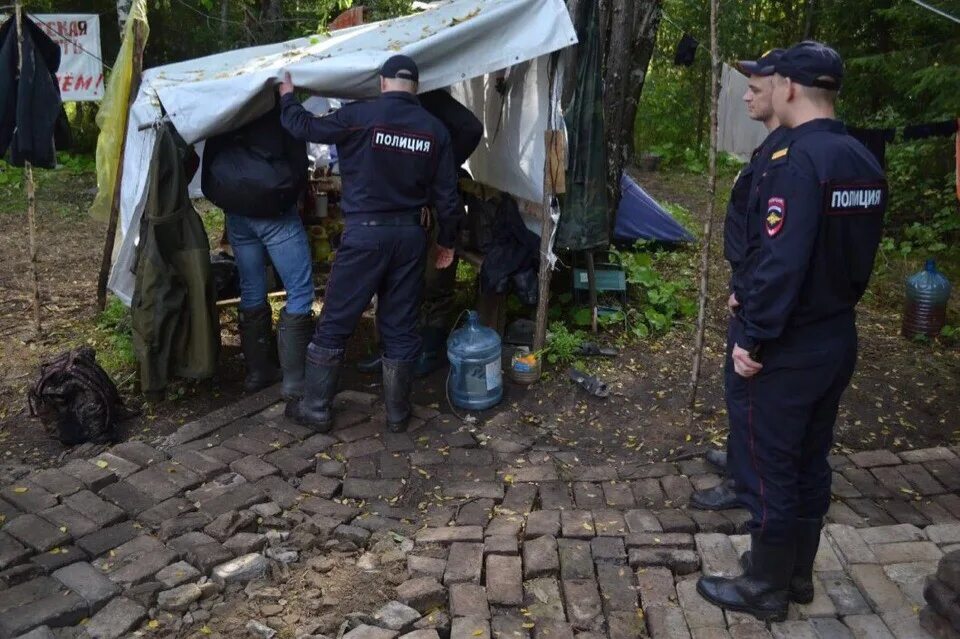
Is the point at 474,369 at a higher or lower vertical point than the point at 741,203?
lower

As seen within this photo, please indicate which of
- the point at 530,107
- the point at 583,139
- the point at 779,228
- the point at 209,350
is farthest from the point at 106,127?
the point at 779,228

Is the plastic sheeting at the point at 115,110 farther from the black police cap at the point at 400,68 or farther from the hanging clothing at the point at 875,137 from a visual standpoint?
the hanging clothing at the point at 875,137

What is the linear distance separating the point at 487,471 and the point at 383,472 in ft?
1.79

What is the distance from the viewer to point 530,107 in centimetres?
548

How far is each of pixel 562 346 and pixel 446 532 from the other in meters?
2.16

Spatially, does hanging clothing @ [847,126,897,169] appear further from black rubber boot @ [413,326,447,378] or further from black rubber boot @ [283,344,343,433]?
black rubber boot @ [283,344,343,433]

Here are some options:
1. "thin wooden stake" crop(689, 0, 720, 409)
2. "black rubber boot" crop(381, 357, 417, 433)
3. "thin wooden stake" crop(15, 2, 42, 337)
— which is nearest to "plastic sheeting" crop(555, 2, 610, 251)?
"thin wooden stake" crop(689, 0, 720, 409)

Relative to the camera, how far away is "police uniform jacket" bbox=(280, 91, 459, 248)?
14.4 ft

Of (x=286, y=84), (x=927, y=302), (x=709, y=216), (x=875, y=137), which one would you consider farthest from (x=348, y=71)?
(x=927, y=302)

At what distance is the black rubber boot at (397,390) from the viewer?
4.72 metres

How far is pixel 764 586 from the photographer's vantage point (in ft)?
10.4

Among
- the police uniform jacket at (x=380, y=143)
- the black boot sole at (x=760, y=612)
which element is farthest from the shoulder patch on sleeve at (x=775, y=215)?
the police uniform jacket at (x=380, y=143)

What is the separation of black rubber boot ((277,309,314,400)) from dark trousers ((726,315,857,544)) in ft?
8.98

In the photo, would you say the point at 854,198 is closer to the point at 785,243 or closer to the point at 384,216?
the point at 785,243
